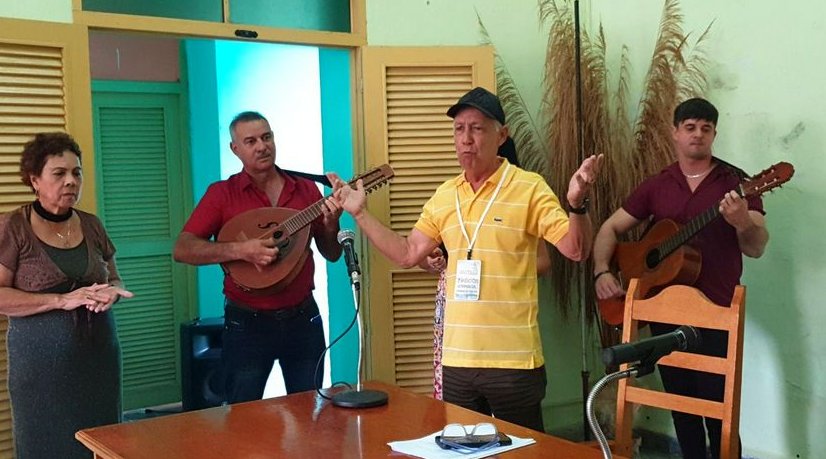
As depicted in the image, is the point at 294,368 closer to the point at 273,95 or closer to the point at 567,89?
the point at 567,89

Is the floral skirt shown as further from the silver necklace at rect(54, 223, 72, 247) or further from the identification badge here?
the silver necklace at rect(54, 223, 72, 247)

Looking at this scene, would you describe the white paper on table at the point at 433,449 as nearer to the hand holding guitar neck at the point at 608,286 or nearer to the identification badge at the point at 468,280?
the identification badge at the point at 468,280

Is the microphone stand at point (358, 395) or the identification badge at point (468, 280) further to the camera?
the identification badge at point (468, 280)

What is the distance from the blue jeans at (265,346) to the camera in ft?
10.4

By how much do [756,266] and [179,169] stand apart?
11.1 feet

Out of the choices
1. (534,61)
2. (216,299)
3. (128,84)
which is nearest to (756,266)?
(534,61)

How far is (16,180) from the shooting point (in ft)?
9.80

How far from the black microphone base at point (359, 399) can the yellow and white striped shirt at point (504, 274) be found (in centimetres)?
31

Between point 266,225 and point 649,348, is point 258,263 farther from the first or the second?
point 649,348

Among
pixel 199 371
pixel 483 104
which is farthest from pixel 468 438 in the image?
pixel 199 371

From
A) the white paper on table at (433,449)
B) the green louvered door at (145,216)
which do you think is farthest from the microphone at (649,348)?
the green louvered door at (145,216)

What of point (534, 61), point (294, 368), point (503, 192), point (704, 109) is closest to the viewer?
point (503, 192)

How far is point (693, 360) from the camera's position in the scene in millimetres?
2193

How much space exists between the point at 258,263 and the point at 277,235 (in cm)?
13
